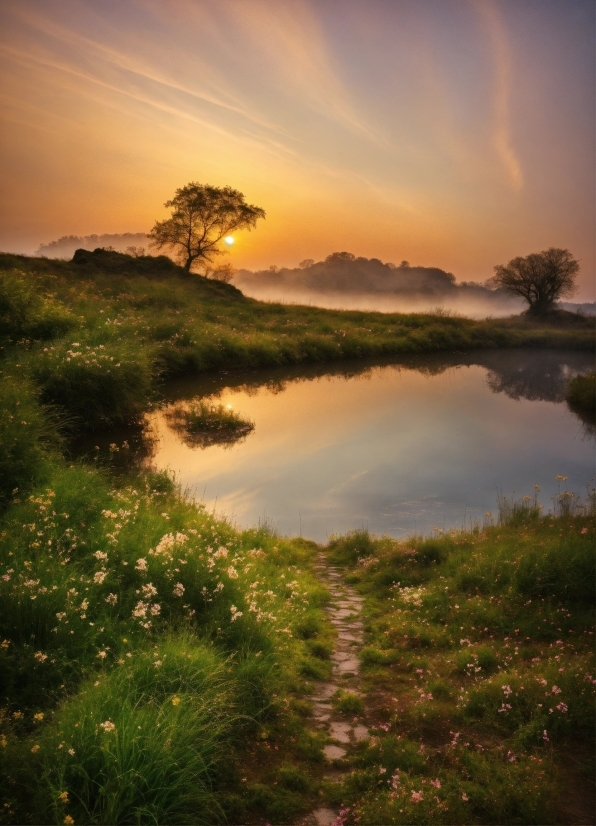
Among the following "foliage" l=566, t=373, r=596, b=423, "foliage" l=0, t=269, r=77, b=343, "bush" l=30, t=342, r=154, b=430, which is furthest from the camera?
"foliage" l=566, t=373, r=596, b=423

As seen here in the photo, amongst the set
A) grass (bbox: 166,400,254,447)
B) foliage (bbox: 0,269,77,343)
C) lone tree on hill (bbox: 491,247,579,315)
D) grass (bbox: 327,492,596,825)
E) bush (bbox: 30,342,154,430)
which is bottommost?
grass (bbox: 327,492,596,825)

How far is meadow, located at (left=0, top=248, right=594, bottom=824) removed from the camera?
427 centimetres

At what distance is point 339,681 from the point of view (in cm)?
668

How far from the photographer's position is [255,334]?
33500 mm

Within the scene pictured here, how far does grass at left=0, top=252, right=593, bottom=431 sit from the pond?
1.68 metres

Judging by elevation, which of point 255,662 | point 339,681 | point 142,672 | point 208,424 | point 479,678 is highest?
point 208,424

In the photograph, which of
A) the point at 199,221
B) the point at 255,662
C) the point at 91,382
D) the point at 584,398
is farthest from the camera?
the point at 199,221

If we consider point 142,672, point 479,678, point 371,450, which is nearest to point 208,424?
point 371,450

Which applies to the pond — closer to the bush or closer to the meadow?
the bush

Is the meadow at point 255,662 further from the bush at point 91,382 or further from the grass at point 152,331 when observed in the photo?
the grass at point 152,331

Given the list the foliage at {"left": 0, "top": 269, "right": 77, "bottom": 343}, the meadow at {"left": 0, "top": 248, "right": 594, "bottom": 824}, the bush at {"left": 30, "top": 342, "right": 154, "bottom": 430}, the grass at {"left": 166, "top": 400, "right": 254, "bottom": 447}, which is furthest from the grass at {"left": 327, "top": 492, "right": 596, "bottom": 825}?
the foliage at {"left": 0, "top": 269, "right": 77, "bottom": 343}

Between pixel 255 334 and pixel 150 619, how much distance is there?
28.2 metres

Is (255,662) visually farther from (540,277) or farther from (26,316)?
(540,277)

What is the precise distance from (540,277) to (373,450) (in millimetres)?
50362
